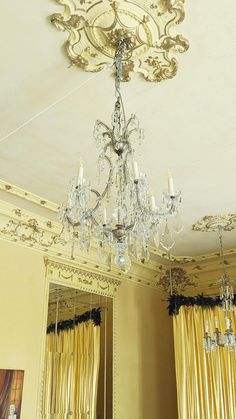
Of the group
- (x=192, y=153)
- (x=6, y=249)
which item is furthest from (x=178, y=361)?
(x=192, y=153)

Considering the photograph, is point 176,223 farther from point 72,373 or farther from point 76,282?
point 72,373

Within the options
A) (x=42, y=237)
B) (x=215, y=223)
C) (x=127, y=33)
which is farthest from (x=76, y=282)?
(x=127, y=33)

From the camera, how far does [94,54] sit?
200cm

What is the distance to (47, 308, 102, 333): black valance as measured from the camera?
3679 millimetres

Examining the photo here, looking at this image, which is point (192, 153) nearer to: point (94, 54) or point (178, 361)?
point (94, 54)

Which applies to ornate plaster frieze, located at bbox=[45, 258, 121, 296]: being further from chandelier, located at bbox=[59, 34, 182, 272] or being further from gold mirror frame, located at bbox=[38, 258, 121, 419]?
chandelier, located at bbox=[59, 34, 182, 272]

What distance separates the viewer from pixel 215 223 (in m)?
3.93

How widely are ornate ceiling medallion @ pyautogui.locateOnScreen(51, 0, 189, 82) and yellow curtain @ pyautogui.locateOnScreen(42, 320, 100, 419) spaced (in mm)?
2441

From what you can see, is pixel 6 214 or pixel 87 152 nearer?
pixel 87 152

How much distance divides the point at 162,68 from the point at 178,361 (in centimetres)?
330

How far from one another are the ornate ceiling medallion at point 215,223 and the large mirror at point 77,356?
4.01 ft

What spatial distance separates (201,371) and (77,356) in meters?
1.33

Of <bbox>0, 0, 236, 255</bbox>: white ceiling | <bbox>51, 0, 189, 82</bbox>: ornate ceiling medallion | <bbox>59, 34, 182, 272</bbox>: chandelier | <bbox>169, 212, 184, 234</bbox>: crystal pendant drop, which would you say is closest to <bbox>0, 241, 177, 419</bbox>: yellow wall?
<bbox>0, 0, 236, 255</bbox>: white ceiling

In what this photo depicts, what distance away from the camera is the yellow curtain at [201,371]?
4.10 metres
